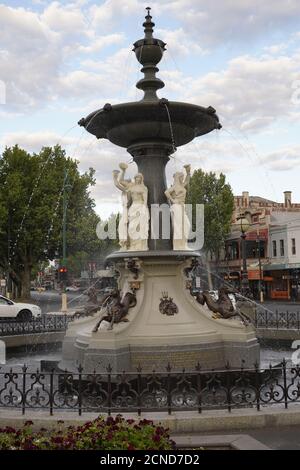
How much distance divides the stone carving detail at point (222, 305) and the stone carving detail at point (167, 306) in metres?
0.89

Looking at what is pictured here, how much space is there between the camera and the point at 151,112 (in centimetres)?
1183

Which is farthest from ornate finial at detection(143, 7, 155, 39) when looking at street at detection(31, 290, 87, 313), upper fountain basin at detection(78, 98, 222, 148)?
street at detection(31, 290, 87, 313)

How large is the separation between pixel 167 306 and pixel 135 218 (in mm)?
2254

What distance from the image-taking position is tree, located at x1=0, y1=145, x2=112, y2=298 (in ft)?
137

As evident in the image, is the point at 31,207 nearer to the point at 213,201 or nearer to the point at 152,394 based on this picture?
the point at 213,201

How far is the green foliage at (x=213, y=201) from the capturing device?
54.0 m

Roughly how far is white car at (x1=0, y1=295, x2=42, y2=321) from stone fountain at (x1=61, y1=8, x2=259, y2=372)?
10847 mm

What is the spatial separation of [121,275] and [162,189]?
2.33m

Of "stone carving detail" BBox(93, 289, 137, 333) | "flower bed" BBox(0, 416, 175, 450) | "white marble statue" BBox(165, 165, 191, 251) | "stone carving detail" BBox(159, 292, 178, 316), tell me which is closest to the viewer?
"flower bed" BBox(0, 416, 175, 450)

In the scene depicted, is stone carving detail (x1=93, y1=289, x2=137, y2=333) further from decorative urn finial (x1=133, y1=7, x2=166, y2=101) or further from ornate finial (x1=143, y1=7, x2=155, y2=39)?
ornate finial (x1=143, y1=7, x2=155, y2=39)

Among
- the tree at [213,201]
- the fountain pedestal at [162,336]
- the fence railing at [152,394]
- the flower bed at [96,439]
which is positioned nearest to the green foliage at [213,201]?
the tree at [213,201]

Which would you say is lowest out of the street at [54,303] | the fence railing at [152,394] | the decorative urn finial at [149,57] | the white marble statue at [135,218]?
the street at [54,303]

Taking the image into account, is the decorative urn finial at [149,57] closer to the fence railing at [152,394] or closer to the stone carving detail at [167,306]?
the stone carving detail at [167,306]

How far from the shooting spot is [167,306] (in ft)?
38.7
